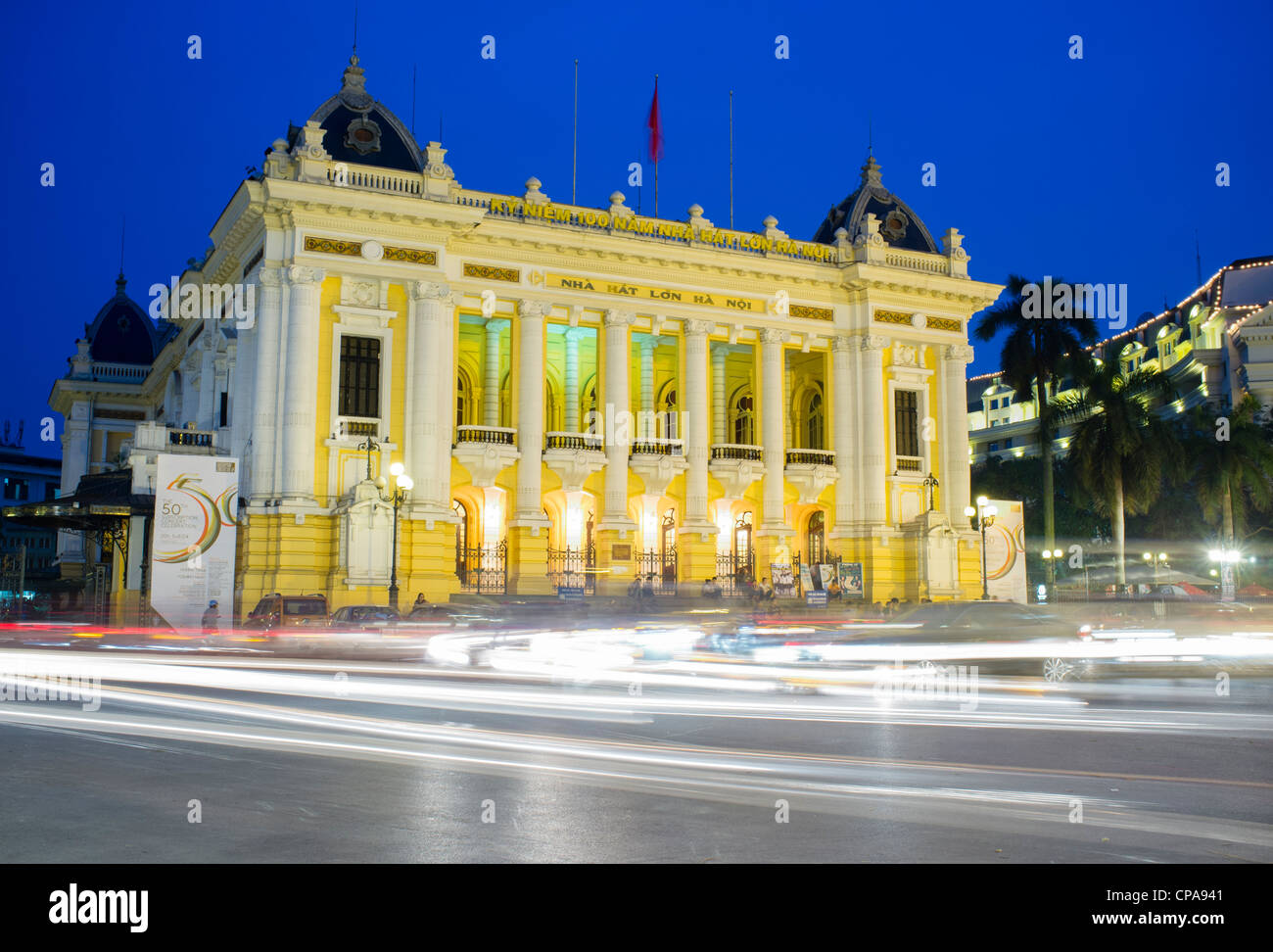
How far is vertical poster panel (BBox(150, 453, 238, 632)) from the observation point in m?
33.9

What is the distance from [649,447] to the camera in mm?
46500

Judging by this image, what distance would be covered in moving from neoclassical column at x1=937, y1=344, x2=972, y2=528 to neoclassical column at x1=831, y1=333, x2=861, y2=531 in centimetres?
428

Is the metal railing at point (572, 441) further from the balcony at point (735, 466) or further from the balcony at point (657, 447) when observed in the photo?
the balcony at point (735, 466)

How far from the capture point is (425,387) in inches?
1626

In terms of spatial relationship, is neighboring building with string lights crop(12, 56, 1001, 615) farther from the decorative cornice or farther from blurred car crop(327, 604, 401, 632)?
blurred car crop(327, 604, 401, 632)

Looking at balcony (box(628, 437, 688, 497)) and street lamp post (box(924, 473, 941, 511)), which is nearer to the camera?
balcony (box(628, 437, 688, 497))

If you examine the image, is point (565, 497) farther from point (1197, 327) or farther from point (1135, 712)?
point (1197, 327)

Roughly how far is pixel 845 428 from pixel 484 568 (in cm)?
1673

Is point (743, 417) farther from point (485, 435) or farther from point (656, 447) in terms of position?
Result: point (485, 435)

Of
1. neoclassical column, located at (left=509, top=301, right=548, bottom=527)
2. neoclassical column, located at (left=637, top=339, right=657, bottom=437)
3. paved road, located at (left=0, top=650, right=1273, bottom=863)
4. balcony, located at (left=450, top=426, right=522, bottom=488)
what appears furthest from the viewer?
neoclassical column, located at (left=637, top=339, right=657, bottom=437)

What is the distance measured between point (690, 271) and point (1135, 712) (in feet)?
111

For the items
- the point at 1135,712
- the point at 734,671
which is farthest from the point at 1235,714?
the point at 734,671

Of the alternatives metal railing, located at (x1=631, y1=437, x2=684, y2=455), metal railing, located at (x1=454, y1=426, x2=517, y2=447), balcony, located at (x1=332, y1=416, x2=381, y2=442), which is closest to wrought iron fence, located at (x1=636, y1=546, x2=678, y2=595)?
metal railing, located at (x1=631, y1=437, x2=684, y2=455)

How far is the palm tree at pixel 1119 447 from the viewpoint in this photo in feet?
164
